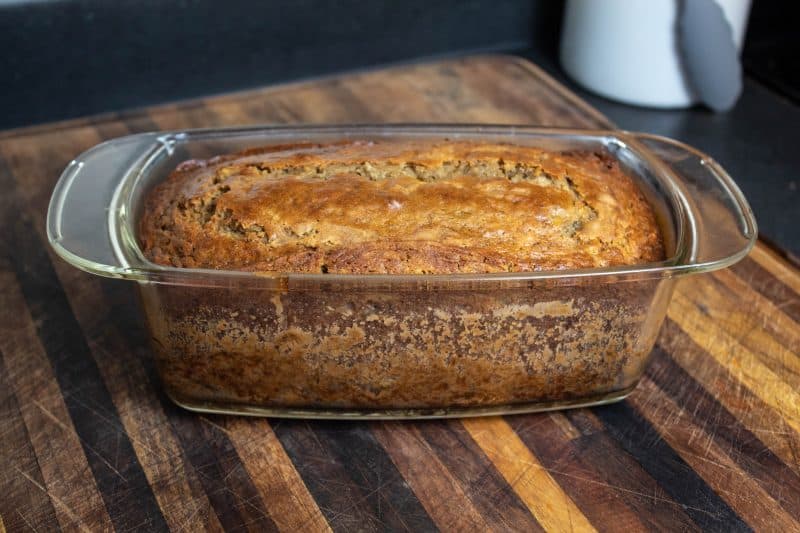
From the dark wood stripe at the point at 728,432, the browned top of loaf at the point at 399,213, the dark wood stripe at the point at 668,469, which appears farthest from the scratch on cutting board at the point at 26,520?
the dark wood stripe at the point at 728,432

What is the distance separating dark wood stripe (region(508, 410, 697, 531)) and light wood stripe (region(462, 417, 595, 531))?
11 millimetres

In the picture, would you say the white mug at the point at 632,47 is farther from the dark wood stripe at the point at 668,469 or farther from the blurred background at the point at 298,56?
the dark wood stripe at the point at 668,469

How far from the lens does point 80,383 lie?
1209 mm

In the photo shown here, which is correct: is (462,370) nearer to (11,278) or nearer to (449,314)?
(449,314)

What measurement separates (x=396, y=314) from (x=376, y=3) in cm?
118

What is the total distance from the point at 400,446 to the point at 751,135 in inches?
48.9

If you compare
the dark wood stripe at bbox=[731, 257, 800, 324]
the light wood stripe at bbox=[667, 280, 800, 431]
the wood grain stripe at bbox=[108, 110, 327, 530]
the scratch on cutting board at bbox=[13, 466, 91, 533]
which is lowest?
the scratch on cutting board at bbox=[13, 466, 91, 533]

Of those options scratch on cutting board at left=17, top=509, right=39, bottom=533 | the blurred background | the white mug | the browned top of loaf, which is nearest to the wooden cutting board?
scratch on cutting board at left=17, top=509, right=39, bottom=533

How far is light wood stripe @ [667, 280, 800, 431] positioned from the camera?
1.19 metres

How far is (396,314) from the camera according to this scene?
1.00m

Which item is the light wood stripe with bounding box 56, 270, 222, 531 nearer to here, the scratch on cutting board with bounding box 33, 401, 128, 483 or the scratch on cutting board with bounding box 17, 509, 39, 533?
the scratch on cutting board with bounding box 33, 401, 128, 483

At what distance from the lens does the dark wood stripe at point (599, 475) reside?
1.02m

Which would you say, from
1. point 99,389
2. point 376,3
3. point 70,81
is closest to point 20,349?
point 99,389

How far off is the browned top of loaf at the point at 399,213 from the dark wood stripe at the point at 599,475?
0.83 feet
